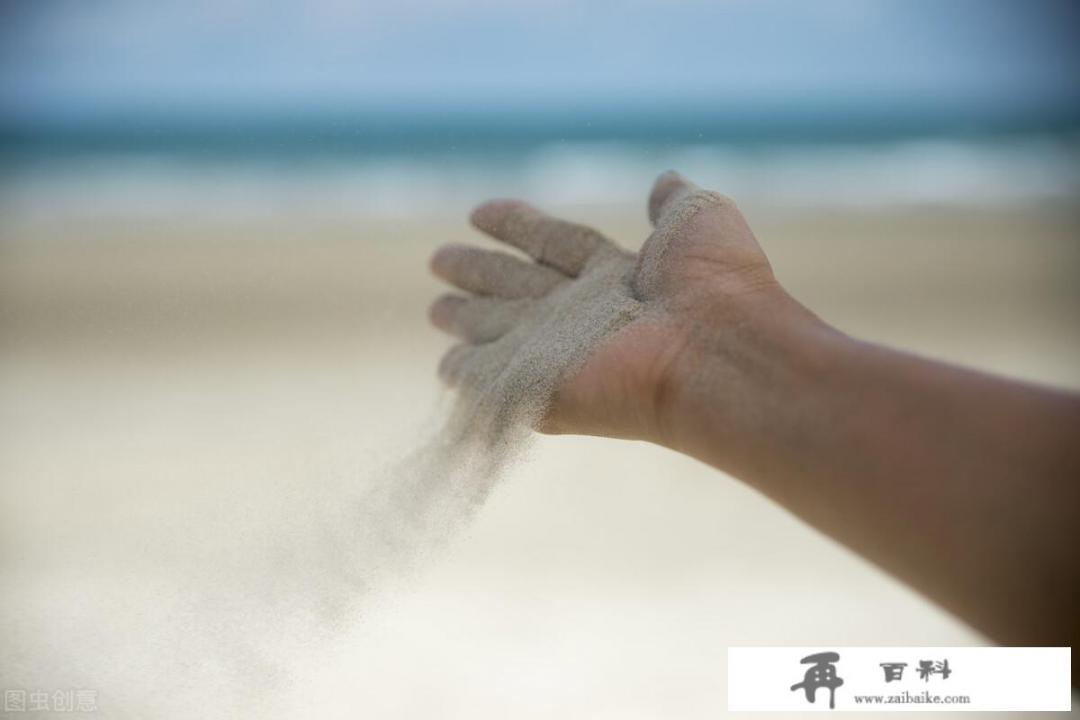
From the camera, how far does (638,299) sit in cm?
112

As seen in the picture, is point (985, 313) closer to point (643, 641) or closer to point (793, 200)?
point (793, 200)

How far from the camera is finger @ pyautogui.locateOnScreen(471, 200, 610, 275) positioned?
4.23 ft

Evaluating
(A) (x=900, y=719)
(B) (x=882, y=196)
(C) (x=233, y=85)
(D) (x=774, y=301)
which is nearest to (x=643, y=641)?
(A) (x=900, y=719)

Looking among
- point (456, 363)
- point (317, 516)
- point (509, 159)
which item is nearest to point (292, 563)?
point (317, 516)

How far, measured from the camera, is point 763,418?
3.00 ft

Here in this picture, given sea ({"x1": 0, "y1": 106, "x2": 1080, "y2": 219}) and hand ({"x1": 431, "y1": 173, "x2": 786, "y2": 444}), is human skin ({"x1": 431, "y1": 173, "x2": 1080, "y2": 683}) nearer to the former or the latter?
hand ({"x1": 431, "y1": 173, "x2": 786, "y2": 444})

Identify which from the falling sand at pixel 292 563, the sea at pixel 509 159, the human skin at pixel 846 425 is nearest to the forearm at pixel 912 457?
the human skin at pixel 846 425

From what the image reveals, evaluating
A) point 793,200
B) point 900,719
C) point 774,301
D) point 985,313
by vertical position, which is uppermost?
point 793,200

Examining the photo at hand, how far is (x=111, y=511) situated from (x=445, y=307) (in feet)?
2.44

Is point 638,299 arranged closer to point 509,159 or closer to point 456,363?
point 456,363

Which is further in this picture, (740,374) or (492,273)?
(492,273)

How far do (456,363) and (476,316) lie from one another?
0.33 feet

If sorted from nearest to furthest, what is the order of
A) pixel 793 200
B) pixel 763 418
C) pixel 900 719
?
pixel 763 418 → pixel 900 719 → pixel 793 200

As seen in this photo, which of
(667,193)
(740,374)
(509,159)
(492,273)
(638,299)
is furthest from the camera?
(509,159)
